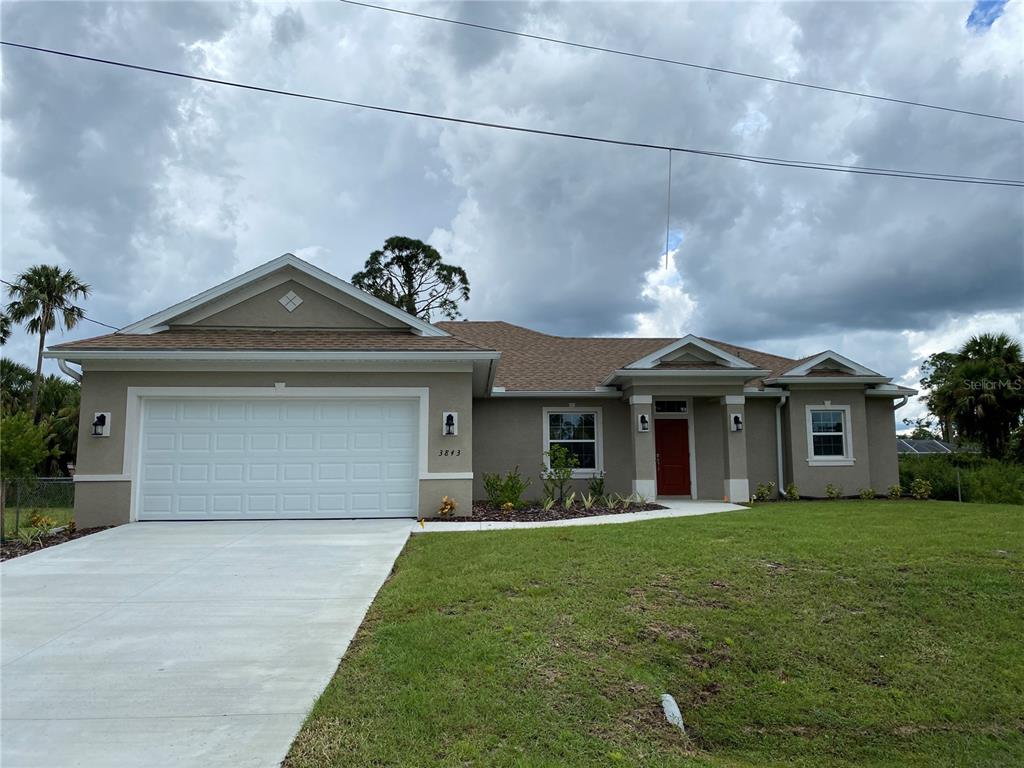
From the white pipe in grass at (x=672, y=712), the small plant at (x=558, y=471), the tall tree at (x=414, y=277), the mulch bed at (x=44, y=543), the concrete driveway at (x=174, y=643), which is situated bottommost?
the white pipe in grass at (x=672, y=712)

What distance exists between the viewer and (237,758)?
350 cm

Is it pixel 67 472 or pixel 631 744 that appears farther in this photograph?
pixel 67 472

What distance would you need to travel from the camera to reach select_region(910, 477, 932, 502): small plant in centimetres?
1606

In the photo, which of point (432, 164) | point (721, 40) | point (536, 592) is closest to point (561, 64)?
point (721, 40)

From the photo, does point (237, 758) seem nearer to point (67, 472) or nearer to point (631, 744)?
point (631, 744)

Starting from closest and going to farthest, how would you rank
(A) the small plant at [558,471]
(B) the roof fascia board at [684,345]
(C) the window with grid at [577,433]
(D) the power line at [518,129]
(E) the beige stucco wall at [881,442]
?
1. (D) the power line at [518,129]
2. (A) the small plant at [558,471]
3. (B) the roof fascia board at [684,345]
4. (C) the window with grid at [577,433]
5. (E) the beige stucco wall at [881,442]

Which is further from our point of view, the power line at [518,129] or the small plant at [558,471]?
Answer: the small plant at [558,471]

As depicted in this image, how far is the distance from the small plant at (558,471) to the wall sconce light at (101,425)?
858 centimetres

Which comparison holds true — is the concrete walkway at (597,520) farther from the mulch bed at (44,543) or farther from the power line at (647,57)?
the power line at (647,57)

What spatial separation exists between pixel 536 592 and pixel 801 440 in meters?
12.0

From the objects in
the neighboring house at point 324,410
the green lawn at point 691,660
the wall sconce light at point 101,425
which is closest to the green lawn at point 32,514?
the neighboring house at point 324,410

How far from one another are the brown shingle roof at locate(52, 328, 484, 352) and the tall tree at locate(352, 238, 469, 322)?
22562mm

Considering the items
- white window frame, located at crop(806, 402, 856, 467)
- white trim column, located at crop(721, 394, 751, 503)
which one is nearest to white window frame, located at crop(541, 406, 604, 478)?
white trim column, located at crop(721, 394, 751, 503)

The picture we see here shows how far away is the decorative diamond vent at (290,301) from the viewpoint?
13141 mm
